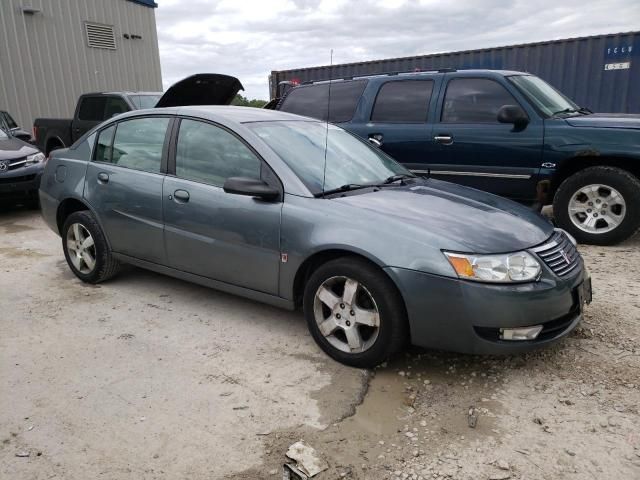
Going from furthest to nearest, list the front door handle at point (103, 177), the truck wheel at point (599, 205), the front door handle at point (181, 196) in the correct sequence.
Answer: the truck wheel at point (599, 205) < the front door handle at point (103, 177) < the front door handle at point (181, 196)

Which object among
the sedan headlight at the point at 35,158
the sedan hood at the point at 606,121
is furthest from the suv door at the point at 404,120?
the sedan headlight at the point at 35,158

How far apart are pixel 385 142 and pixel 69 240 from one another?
3.57 m

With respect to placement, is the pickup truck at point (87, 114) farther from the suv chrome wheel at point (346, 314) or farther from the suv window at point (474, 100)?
the suv chrome wheel at point (346, 314)

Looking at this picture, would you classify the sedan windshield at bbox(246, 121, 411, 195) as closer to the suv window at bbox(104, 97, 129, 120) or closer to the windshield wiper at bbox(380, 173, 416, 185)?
the windshield wiper at bbox(380, 173, 416, 185)

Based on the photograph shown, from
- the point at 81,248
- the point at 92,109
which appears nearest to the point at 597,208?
the point at 81,248

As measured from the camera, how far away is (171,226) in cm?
385

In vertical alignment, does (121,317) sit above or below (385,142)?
below

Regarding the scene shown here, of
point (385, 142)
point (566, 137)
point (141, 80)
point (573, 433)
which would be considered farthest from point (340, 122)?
point (141, 80)

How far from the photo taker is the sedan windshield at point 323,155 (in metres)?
3.47

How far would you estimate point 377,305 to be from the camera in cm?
292

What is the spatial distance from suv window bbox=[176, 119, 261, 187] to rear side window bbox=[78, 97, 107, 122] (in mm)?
6508

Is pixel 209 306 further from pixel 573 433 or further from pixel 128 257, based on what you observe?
pixel 573 433

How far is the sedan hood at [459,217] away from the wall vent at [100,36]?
555 inches

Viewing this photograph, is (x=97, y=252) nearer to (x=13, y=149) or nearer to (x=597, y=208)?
(x=13, y=149)
